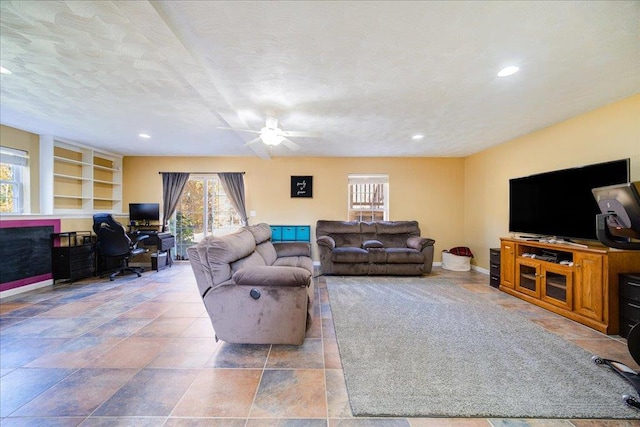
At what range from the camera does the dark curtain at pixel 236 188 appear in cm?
566

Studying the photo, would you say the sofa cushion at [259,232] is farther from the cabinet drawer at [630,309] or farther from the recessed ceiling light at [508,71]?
the cabinet drawer at [630,309]

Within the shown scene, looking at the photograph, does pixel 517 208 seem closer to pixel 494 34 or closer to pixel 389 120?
pixel 389 120

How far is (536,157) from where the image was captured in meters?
3.82

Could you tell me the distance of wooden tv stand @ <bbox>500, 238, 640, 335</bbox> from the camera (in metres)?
2.46

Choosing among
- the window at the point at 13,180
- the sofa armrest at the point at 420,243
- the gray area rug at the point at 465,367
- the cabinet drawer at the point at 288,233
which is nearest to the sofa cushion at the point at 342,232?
the cabinet drawer at the point at 288,233

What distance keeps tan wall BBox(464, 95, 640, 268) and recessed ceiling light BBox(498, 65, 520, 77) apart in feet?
5.52

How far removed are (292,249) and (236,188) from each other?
7.91 ft

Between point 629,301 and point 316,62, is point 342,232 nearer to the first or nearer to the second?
point 316,62

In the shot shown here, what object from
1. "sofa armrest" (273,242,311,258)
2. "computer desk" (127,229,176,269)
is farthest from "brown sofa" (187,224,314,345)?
"computer desk" (127,229,176,269)

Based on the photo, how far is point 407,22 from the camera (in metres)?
1.66

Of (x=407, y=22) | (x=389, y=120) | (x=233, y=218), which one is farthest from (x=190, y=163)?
(x=407, y=22)

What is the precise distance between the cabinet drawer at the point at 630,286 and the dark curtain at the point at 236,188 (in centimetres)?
578

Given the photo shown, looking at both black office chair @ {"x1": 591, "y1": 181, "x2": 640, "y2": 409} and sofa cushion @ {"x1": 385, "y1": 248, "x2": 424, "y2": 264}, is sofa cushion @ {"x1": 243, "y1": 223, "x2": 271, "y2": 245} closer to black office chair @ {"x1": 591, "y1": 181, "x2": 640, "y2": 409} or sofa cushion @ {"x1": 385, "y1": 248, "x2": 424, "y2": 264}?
sofa cushion @ {"x1": 385, "y1": 248, "x2": 424, "y2": 264}

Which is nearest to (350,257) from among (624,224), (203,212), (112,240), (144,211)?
(624,224)
